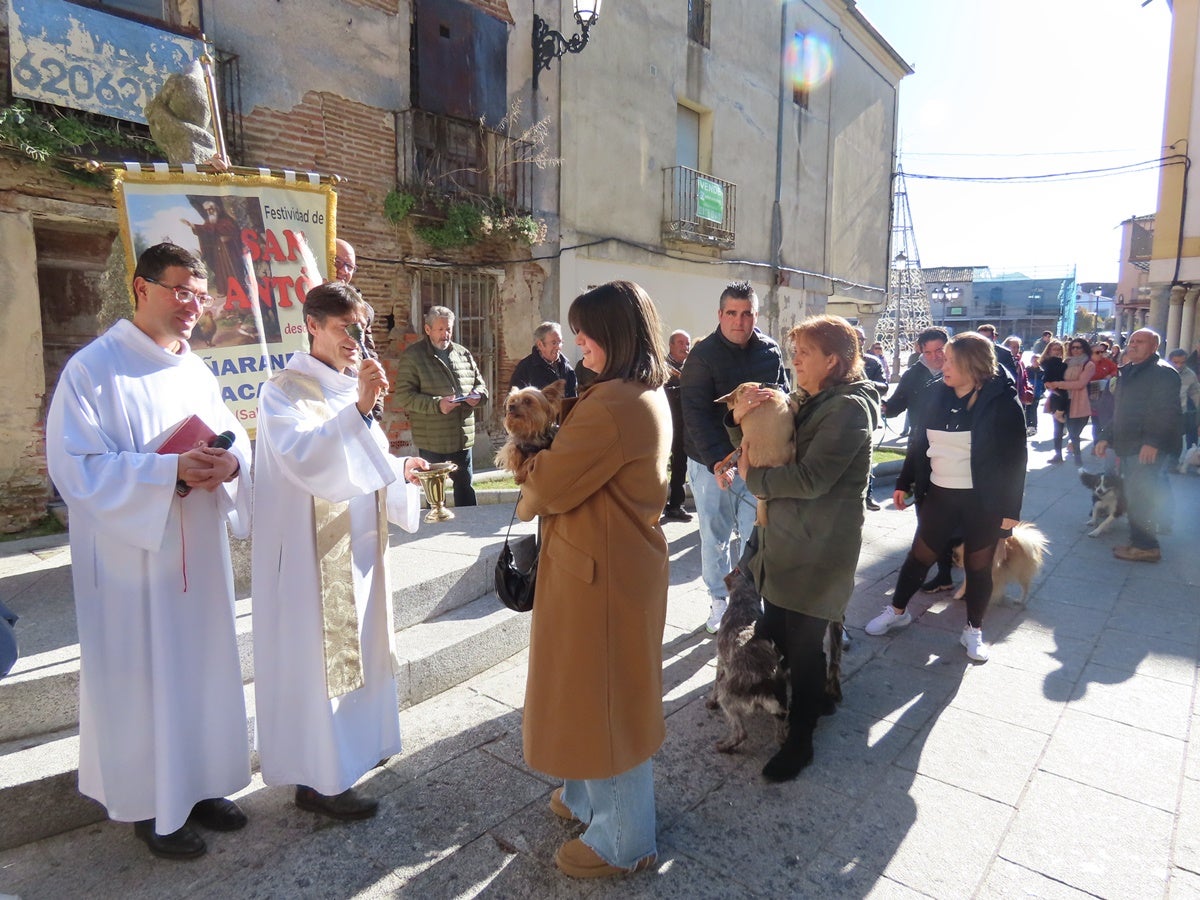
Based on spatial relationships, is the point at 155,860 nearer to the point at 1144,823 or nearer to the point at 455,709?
the point at 455,709

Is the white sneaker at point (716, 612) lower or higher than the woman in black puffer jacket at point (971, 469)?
lower

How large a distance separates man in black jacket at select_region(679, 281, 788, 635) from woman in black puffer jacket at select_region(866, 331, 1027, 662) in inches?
39.5

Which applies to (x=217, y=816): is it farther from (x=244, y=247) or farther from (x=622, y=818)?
(x=244, y=247)

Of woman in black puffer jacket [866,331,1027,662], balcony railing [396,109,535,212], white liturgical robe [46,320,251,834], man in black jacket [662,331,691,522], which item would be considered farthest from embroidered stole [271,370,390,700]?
balcony railing [396,109,535,212]

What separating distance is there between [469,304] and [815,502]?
8368mm

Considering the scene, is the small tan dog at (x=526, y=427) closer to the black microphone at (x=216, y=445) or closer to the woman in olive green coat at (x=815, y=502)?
the black microphone at (x=216, y=445)

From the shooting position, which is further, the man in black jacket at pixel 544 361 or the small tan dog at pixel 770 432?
the man in black jacket at pixel 544 361

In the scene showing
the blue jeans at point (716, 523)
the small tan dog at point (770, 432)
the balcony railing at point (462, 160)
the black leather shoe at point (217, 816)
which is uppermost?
the balcony railing at point (462, 160)

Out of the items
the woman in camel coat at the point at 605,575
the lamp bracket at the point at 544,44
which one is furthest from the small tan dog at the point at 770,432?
the lamp bracket at the point at 544,44

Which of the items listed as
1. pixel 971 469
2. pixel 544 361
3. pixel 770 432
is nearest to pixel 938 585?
pixel 971 469

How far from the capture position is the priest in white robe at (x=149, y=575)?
2.43 m

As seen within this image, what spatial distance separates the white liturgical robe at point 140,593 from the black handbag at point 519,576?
1051mm

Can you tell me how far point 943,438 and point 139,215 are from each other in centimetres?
457

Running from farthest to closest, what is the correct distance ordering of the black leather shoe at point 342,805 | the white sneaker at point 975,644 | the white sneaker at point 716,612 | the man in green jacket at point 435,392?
the man in green jacket at point 435,392 < the white sneaker at point 716,612 < the white sneaker at point 975,644 < the black leather shoe at point 342,805
